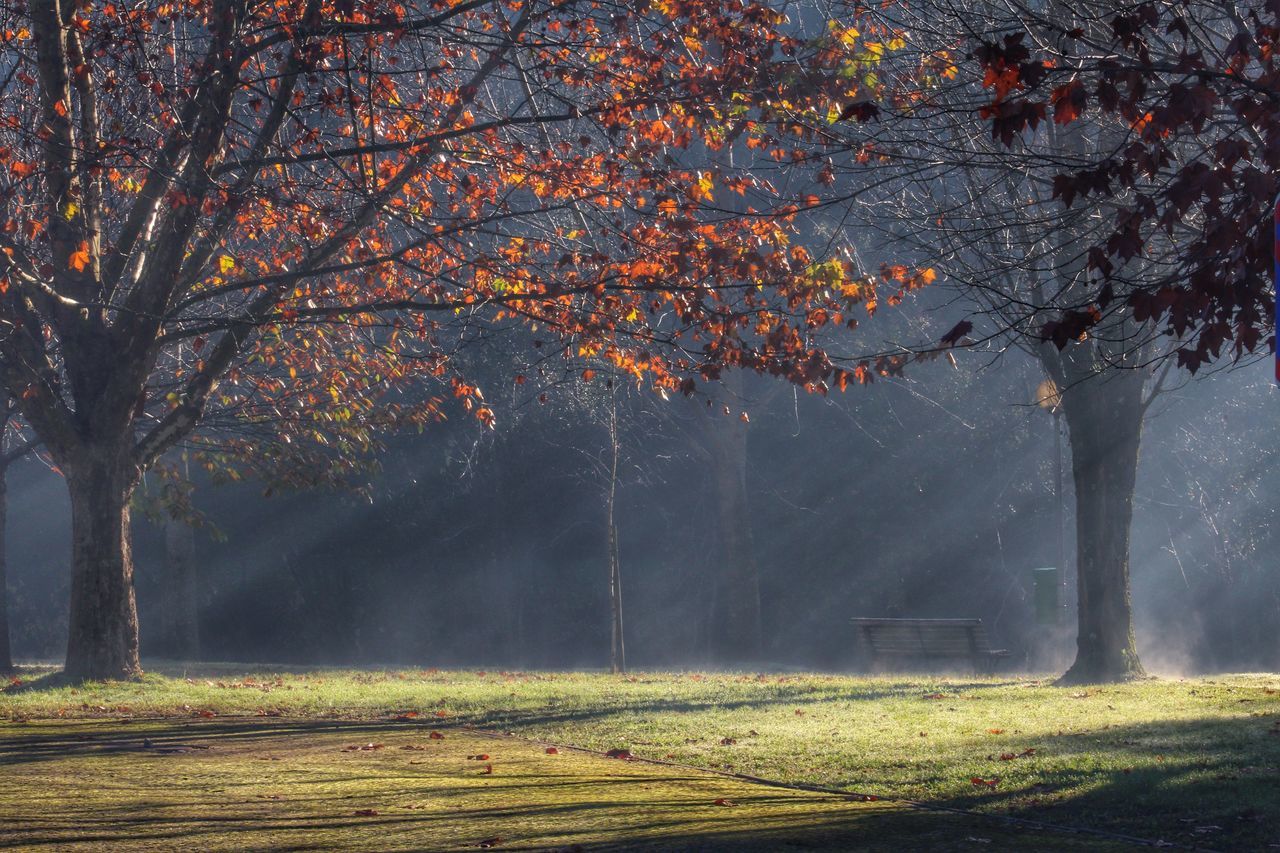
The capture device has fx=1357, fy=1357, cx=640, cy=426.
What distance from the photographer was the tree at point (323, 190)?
11586 millimetres

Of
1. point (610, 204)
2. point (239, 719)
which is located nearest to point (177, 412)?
point (239, 719)

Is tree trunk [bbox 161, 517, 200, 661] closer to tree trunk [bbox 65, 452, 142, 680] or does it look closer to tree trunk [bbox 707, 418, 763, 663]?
tree trunk [bbox 707, 418, 763, 663]

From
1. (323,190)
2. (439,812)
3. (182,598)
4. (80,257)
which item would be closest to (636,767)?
(439,812)

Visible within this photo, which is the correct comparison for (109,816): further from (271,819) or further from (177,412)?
(177,412)

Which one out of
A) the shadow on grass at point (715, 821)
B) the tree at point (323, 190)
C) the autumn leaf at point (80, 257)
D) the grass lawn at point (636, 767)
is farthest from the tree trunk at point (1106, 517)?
the autumn leaf at point (80, 257)

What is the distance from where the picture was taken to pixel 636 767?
8.29m

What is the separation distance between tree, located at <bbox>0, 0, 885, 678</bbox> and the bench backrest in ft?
23.2

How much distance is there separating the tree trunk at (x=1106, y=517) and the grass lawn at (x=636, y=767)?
1.85 metres

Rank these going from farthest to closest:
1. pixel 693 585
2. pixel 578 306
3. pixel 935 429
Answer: pixel 693 585
pixel 935 429
pixel 578 306

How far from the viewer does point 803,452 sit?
2883 cm

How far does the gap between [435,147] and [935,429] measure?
57.4 feet

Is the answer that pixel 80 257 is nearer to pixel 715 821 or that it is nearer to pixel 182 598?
pixel 715 821

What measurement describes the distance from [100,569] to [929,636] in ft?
37.4

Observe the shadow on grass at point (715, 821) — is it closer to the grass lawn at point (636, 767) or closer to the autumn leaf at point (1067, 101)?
the grass lawn at point (636, 767)
